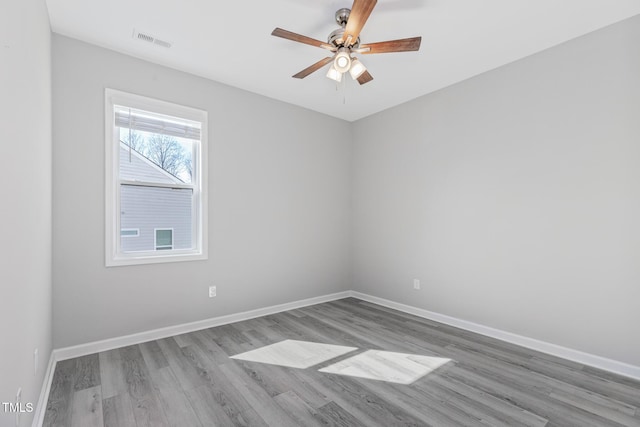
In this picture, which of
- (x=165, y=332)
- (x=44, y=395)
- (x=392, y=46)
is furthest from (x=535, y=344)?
(x=44, y=395)

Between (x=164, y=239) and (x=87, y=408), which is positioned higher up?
(x=164, y=239)

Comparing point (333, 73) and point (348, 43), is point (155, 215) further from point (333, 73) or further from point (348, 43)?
point (348, 43)

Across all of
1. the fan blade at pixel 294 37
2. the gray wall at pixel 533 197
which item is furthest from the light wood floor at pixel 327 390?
the fan blade at pixel 294 37

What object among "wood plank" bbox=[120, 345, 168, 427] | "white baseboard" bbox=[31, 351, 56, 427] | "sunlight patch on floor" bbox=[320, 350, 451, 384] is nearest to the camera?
"white baseboard" bbox=[31, 351, 56, 427]

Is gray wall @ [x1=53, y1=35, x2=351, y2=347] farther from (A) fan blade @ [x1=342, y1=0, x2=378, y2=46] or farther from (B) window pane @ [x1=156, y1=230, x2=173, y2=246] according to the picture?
(A) fan blade @ [x1=342, y1=0, x2=378, y2=46]

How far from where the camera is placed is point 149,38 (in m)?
2.71

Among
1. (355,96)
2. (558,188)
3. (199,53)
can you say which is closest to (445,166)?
(558,188)

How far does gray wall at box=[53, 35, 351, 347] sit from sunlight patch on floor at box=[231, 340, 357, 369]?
93cm

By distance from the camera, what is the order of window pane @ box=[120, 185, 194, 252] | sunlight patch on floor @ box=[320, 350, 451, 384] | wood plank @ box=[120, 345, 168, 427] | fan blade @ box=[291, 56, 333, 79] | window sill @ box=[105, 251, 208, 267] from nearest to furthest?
wood plank @ box=[120, 345, 168, 427], sunlight patch on floor @ box=[320, 350, 451, 384], fan blade @ box=[291, 56, 333, 79], window sill @ box=[105, 251, 208, 267], window pane @ box=[120, 185, 194, 252]

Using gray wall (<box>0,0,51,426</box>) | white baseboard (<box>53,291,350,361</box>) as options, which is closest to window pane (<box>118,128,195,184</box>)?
gray wall (<box>0,0,51,426</box>)

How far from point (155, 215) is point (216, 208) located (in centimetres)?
62

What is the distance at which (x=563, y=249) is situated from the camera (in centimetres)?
273

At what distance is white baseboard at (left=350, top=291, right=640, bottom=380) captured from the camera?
2416 mm

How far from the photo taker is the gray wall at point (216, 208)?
2.68 m
